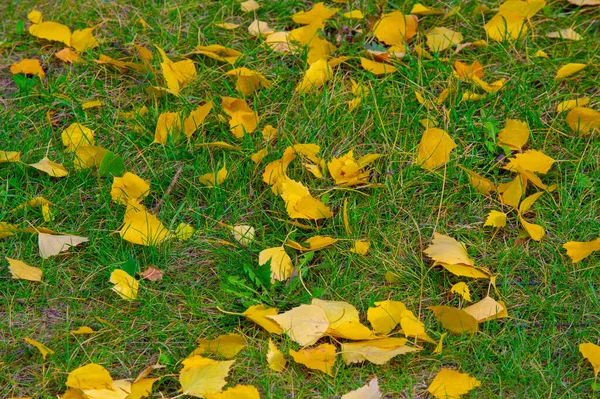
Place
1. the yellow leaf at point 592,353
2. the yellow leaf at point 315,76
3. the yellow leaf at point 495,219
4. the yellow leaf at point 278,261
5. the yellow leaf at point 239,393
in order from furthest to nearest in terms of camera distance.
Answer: the yellow leaf at point 315,76, the yellow leaf at point 495,219, the yellow leaf at point 278,261, the yellow leaf at point 592,353, the yellow leaf at point 239,393

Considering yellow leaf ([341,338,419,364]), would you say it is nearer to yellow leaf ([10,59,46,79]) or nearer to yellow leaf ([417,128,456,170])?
yellow leaf ([417,128,456,170])

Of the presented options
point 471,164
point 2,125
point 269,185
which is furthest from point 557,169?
point 2,125

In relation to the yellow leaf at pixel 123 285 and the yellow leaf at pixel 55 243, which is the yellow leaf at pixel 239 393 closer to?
the yellow leaf at pixel 123 285

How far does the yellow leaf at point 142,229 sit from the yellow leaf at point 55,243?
0.13 metres

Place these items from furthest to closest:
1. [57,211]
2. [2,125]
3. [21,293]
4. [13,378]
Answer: [2,125] < [57,211] < [21,293] < [13,378]

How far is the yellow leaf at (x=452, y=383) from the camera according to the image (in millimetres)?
1977

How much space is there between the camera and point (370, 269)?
2311mm

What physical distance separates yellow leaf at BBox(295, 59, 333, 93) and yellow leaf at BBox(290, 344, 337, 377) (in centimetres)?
106

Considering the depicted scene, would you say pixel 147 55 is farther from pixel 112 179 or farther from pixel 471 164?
pixel 471 164

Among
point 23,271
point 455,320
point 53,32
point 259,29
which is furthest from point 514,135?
point 53,32

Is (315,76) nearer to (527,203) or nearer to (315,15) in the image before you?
(315,15)

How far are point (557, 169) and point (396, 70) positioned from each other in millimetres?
658

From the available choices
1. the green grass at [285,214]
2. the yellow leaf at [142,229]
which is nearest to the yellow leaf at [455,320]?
the green grass at [285,214]

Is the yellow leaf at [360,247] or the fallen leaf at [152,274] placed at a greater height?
the yellow leaf at [360,247]
